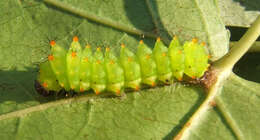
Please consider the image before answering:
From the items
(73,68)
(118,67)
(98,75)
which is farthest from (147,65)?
(73,68)

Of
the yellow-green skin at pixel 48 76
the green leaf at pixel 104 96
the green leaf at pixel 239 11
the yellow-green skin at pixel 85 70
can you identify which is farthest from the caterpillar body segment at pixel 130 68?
the green leaf at pixel 239 11

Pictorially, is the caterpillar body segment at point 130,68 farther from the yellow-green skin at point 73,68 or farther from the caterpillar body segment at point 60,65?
the caterpillar body segment at point 60,65

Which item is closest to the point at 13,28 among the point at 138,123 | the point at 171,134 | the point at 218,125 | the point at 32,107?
the point at 32,107

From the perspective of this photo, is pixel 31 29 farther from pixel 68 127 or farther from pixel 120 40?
pixel 68 127

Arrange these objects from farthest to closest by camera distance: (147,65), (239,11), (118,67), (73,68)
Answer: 1. (239,11)
2. (147,65)
3. (118,67)
4. (73,68)

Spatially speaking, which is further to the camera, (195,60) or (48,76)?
(195,60)

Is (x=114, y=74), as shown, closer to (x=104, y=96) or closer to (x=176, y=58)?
(x=104, y=96)
